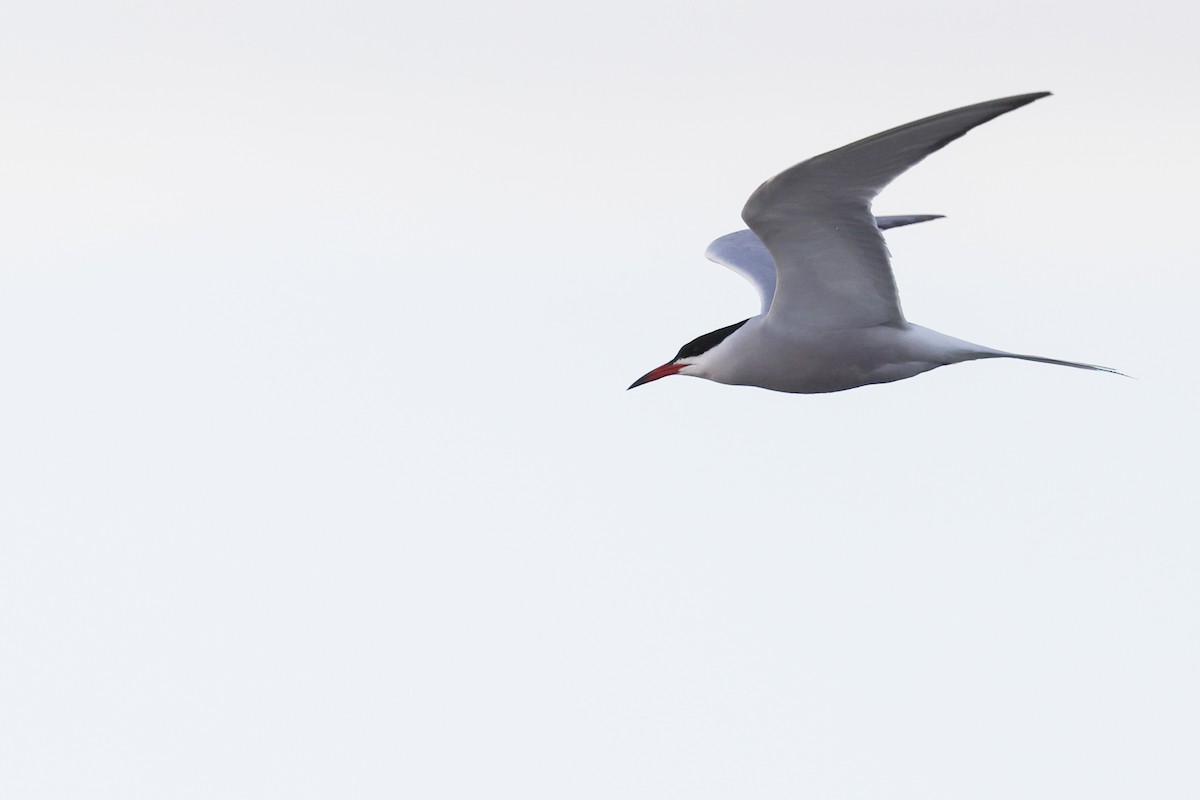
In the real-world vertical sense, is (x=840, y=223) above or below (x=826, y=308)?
above

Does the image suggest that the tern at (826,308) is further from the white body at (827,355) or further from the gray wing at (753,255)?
the gray wing at (753,255)

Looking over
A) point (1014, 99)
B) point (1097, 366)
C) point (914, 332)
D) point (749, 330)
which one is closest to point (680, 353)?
point (749, 330)

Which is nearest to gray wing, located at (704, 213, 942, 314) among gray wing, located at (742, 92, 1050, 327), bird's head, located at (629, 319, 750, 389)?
bird's head, located at (629, 319, 750, 389)

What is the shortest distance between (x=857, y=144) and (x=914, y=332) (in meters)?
2.16

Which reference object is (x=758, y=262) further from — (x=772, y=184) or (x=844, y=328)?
(x=772, y=184)

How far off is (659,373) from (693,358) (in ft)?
1.07

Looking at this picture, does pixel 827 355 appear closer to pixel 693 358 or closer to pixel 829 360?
pixel 829 360

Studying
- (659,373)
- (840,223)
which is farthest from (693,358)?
(840,223)

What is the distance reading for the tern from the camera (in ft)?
28.5

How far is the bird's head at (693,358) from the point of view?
10.4 m

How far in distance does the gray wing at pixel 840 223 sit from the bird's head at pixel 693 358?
0.50 metres

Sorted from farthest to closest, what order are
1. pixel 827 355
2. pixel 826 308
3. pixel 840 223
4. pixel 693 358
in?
pixel 693 358, pixel 827 355, pixel 826 308, pixel 840 223

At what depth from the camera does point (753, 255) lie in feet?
40.4

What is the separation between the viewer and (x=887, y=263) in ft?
31.0
